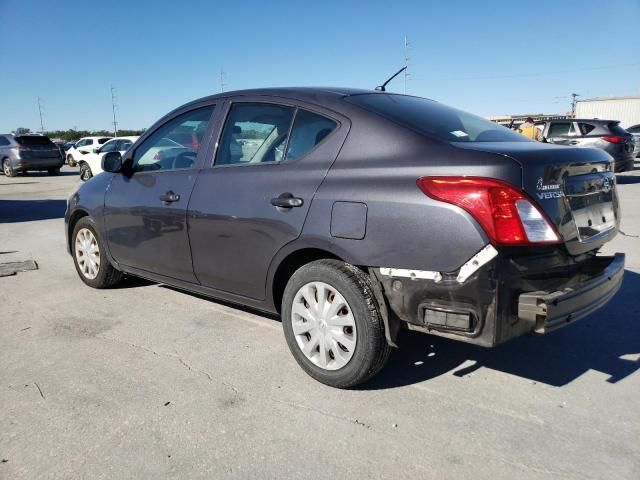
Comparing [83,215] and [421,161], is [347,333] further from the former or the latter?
[83,215]

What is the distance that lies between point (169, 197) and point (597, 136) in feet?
42.6

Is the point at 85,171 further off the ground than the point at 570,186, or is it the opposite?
the point at 570,186

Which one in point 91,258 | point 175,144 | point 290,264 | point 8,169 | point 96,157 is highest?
point 175,144

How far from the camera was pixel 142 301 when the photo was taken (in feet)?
15.4

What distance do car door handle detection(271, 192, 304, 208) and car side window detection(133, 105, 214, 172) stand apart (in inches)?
40.7

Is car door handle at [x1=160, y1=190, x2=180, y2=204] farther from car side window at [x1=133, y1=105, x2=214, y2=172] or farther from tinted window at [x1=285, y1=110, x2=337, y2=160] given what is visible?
tinted window at [x1=285, y1=110, x2=337, y2=160]

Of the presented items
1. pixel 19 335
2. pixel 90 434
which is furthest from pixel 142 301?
pixel 90 434

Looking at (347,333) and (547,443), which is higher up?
(347,333)

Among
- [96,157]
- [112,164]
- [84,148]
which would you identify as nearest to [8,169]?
[84,148]

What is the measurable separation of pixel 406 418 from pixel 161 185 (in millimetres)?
2528

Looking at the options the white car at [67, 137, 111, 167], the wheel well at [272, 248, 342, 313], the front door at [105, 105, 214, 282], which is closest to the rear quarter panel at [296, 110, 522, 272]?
the wheel well at [272, 248, 342, 313]

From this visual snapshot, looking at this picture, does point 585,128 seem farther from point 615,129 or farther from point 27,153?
point 27,153

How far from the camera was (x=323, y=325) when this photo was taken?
3.01 m

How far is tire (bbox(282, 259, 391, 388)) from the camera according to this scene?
2799mm
